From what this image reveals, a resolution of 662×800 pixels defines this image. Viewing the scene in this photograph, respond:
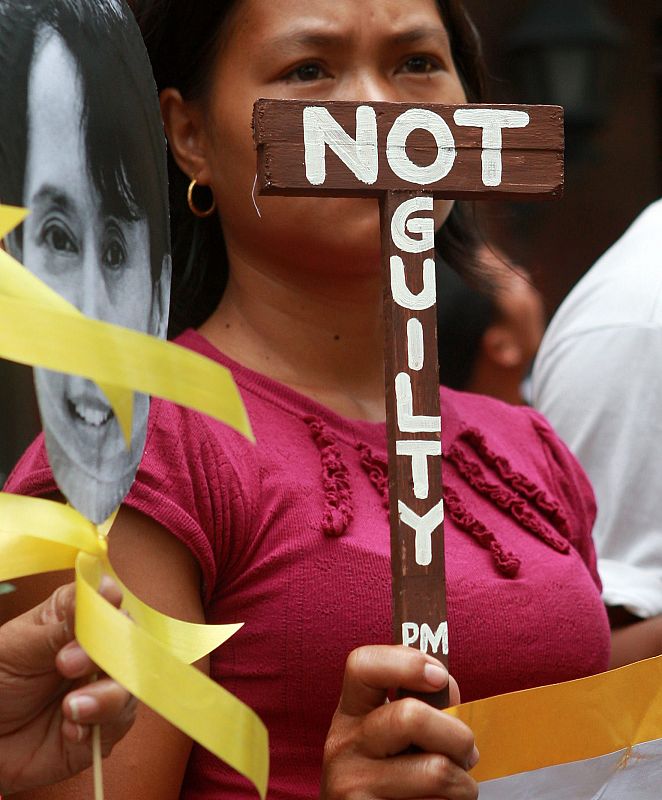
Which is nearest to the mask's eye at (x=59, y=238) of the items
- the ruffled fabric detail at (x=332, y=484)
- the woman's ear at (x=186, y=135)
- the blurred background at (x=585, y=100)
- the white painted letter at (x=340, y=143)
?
the white painted letter at (x=340, y=143)

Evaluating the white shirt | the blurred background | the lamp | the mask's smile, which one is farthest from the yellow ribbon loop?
the lamp

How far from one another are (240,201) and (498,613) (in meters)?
0.51

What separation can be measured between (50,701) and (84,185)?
1.33 ft

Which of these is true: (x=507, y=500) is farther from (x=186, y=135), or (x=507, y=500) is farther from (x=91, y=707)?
(x=91, y=707)

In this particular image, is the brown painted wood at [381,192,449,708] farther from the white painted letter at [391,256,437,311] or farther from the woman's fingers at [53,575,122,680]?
the woman's fingers at [53,575,122,680]

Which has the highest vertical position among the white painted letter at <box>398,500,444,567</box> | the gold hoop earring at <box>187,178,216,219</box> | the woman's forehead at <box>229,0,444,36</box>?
the woman's forehead at <box>229,0,444,36</box>

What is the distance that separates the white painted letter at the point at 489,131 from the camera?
4.50 ft

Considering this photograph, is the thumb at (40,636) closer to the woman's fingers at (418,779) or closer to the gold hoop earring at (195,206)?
the woman's fingers at (418,779)

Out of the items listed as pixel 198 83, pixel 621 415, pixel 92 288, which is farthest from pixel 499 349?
pixel 92 288

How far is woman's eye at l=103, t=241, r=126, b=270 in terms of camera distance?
124 cm

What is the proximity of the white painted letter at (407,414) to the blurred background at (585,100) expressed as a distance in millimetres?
3056

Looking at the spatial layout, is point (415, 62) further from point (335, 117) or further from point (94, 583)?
point (94, 583)

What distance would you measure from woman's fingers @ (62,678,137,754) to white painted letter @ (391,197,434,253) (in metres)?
0.44

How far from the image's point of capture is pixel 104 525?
121cm
